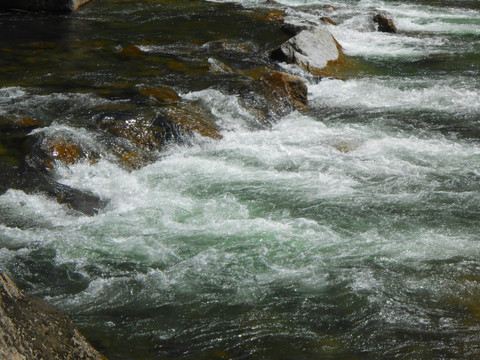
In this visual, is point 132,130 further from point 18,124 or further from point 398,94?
point 398,94

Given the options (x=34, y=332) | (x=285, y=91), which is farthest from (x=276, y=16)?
(x=34, y=332)

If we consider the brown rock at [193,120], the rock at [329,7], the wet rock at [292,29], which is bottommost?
the brown rock at [193,120]

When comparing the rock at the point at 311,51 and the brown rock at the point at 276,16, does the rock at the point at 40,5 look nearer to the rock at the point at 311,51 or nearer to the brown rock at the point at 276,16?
the brown rock at the point at 276,16

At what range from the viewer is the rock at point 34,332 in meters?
2.84

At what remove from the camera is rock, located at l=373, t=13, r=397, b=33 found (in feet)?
45.5

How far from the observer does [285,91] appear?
352 inches

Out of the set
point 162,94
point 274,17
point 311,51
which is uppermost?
point 274,17

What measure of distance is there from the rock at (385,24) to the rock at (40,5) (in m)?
7.47

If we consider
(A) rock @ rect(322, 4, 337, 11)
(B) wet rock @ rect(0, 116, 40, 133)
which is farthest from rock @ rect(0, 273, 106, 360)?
(A) rock @ rect(322, 4, 337, 11)

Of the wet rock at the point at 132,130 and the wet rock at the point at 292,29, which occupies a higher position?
the wet rock at the point at 292,29

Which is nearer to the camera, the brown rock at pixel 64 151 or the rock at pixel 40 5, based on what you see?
the brown rock at pixel 64 151

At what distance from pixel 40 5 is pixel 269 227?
11080mm

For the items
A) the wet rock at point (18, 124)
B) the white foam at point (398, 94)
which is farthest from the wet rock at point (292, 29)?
the wet rock at point (18, 124)

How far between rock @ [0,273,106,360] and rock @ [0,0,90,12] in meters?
12.1
